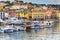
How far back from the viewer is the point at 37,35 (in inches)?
66.3

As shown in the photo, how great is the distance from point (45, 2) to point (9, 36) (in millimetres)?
522

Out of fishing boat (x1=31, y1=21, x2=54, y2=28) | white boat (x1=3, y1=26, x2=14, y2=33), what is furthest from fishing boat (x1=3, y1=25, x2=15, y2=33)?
fishing boat (x1=31, y1=21, x2=54, y2=28)

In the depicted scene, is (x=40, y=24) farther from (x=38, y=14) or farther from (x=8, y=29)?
(x=8, y=29)

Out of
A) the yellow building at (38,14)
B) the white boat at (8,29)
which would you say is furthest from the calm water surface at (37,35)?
the yellow building at (38,14)

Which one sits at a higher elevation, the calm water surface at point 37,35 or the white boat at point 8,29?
the white boat at point 8,29

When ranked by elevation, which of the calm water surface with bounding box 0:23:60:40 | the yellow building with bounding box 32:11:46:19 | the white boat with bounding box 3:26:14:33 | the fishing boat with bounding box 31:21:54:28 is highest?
the yellow building with bounding box 32:11:46:19

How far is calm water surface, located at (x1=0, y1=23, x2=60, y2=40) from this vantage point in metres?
1.66

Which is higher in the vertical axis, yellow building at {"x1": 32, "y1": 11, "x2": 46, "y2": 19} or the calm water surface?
yellow building at {"x1": 32, "y1": 11, "x2": 46, "y2": 19}

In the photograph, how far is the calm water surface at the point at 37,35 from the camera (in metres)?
1.66

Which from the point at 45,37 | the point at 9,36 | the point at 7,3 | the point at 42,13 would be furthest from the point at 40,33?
the point at 7,3

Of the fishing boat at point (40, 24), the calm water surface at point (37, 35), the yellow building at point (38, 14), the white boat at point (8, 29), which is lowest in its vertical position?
the calm water surface at point (37, 35)

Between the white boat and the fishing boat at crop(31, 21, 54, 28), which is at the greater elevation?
the fishing boat at crop(31, 21, 54, 28)

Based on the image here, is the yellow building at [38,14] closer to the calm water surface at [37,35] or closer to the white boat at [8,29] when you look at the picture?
the calm water surface at [37,35]

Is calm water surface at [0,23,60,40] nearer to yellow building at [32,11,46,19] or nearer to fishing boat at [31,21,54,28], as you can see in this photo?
fishing boat at [31,21,54,28]
